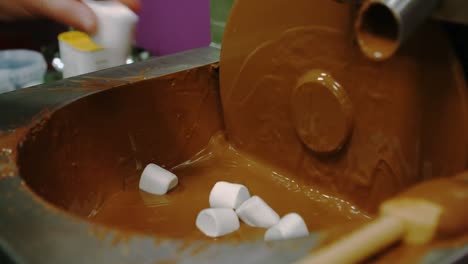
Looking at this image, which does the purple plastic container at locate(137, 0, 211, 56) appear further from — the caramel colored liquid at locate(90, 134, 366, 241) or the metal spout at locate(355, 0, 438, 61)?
the metal spout at locate(355, 0, 438, 61)

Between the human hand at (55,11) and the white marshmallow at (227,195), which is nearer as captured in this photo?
the human hand at (55,11)

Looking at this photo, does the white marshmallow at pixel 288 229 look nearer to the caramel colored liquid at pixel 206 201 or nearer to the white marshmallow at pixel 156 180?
the caramel colored liquid at pixel 206 201

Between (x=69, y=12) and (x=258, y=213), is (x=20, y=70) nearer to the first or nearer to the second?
(x=69, y=12)

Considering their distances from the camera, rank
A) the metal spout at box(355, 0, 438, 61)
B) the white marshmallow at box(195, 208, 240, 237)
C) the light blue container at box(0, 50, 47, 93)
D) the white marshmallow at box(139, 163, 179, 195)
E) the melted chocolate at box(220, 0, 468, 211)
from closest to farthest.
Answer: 1. the metal spout at box(355, 0, 438, 61)
2. the melted chocolate at box(220, 0, 468, 211)
3. the white marshmallow at box(195, 208, 240, 237)
4. the white marshmallow at box(139, 163, 179, 195)
5. the light blue container at box(0, 50, 47, 93)

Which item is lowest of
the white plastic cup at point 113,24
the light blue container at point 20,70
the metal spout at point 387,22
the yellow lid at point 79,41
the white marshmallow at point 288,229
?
the light blue container at point 20,70

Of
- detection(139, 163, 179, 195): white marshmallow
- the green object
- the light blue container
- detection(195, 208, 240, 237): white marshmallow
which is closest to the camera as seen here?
detection(195, 208, 240, 237): white marshmallow

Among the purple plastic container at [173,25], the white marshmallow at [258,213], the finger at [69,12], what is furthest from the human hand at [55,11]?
the purple plastic container at [173,25]

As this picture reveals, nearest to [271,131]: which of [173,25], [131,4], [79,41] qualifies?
[131,4]

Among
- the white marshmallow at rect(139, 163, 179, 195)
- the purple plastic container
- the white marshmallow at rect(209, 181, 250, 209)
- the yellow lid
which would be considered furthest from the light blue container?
the white marshmallow at rect(209, 181, 250, 209)

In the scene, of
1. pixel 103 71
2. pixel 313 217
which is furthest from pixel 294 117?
pixel 103 71
